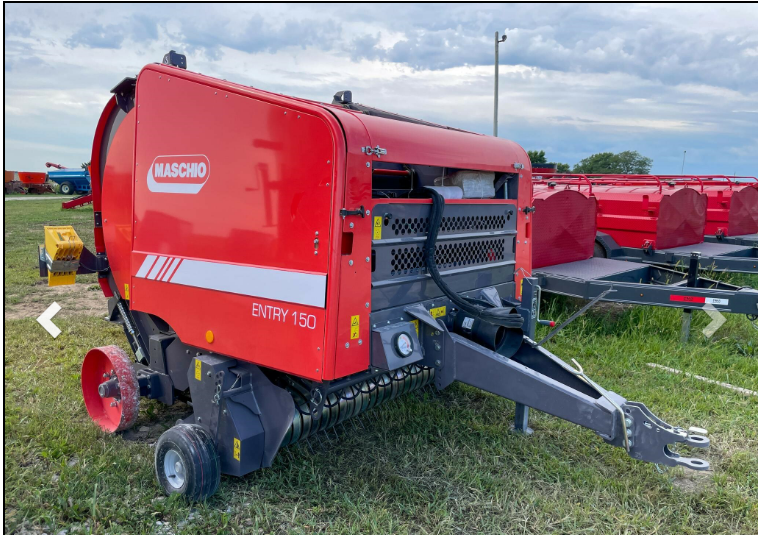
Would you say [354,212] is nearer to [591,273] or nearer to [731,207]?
[591,273]

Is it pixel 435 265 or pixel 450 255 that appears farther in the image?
pixel 450 255

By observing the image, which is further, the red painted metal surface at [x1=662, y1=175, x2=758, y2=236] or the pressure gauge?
the red painted metal surface at [x1=662, y1=175, x2=758, y2=236]

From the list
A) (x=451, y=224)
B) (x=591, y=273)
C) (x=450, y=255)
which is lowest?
(x=591, y=273)

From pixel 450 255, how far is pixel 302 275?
107 centimetres

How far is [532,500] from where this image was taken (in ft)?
10.1

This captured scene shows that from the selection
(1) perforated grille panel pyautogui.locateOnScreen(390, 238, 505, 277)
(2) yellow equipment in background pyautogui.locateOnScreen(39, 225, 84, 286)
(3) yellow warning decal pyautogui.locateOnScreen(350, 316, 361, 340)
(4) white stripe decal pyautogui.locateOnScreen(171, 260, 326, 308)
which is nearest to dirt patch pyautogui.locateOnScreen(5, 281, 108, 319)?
(2) yellow equipment in background pyautogui.locateOnScreen(39, 225, 84, 286)

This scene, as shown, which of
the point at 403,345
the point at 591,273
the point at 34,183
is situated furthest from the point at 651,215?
the point at 34,183

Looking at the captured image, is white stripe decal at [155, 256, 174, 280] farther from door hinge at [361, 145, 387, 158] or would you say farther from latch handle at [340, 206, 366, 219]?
door hinge at [361, 145, 387, 158]

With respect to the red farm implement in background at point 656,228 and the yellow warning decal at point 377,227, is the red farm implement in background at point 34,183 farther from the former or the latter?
the yellow warning decal at point 377,227

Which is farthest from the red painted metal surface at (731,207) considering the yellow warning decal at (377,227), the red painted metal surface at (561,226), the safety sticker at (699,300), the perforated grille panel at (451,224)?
the yellow warning decal at (377,227)

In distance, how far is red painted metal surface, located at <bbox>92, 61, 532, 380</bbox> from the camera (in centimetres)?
268

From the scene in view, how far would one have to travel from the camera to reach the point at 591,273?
6.26 m

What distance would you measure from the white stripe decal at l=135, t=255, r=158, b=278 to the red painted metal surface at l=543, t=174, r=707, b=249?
242 inches

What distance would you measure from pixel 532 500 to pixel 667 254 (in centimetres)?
598
